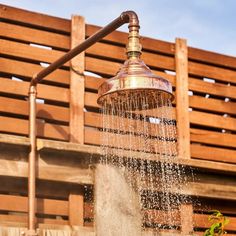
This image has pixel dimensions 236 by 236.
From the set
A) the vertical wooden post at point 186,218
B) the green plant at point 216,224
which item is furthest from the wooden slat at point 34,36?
the green plant at point 216,224

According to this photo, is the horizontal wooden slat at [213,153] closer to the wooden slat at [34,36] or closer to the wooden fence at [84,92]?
the wooden fence at [84,92]

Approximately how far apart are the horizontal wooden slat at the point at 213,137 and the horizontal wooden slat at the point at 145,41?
106 cm

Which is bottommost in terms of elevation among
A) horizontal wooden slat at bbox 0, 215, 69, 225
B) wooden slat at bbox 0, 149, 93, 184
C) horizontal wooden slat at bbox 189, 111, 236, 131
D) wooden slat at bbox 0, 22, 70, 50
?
horizontal wooden slat at bbox 0, 215, 69, 225

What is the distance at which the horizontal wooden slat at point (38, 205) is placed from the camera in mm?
7180

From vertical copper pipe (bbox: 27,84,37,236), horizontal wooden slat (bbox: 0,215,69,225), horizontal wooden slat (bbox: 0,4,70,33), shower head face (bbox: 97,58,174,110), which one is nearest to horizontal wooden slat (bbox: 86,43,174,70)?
horizontal wooden slat (bbox: 0,4,70,33)

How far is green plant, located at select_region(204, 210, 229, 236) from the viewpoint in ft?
27.2

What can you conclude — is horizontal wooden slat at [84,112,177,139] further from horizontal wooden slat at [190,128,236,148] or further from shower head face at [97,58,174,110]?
shower head face at [97,58,174,110]

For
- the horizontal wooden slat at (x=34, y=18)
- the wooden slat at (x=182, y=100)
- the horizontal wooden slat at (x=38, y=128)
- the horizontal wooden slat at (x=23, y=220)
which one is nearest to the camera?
the horizontal wooden slat at (x=23, y=220)

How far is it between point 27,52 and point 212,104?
2640 millimetres

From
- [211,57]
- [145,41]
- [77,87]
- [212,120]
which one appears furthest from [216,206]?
[77,87]

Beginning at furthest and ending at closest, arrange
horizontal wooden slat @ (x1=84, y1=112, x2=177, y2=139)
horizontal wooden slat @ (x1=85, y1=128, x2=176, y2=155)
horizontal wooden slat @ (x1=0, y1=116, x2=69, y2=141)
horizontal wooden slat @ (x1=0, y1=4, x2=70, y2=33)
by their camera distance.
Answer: horizontal wooden slat @ (x1=84, y1=112, x2=177, y2=139) < horizontal wooden slat @ (x1=85, y1=128, x2=176, y2=155) < horizontal wooden slat @ (x1=0, y1=4, x2=70, y2=33) < horizontal wooden slat @ (x1=0, y1=116, x2=69, y2=141)

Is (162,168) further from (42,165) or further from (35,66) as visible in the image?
(35,66)

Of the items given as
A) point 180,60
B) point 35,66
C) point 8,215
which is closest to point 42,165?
point 8,215

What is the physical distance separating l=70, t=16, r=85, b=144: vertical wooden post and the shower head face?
89.0 inches
